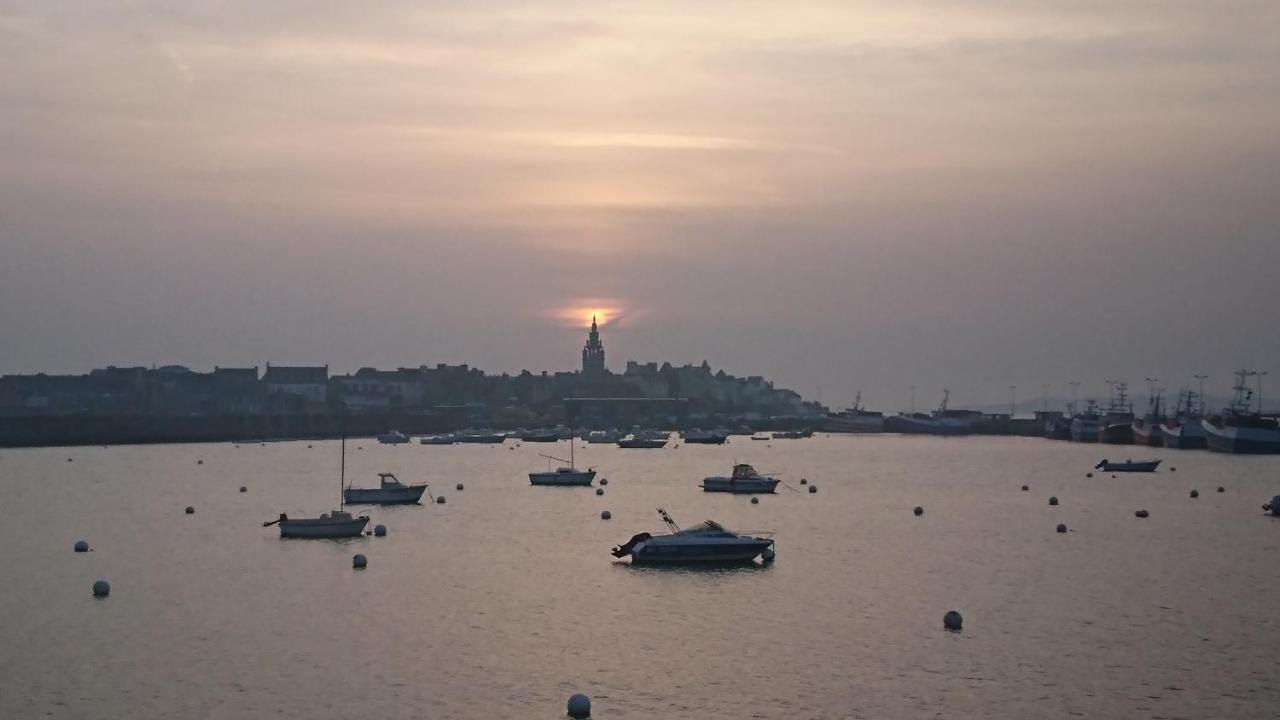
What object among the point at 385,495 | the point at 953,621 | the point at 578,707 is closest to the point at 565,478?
the point at 385,495

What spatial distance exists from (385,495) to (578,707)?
60.1 metres

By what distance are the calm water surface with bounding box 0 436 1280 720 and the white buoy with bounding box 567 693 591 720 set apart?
2.18 feet

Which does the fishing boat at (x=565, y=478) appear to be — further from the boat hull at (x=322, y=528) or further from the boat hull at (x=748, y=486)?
the boat hull at (x=322, y=528)

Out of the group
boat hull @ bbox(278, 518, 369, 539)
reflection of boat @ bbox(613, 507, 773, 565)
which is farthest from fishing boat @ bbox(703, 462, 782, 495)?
reflection of boat @ bbox(613, 507, 773, 565)

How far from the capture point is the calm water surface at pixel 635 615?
1436 inches

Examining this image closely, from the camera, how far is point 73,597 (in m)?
53.4

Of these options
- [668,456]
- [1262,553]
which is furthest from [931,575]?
[668,456]

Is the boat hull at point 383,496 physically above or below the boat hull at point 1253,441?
below

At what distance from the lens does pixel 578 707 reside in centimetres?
3372

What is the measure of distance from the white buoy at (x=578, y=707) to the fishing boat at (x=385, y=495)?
57.5 m

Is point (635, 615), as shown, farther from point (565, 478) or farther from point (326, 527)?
point (565, 478)

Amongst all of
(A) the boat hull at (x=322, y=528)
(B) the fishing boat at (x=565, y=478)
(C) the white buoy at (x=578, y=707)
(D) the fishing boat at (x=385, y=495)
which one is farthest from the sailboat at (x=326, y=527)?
(B) the fishing boat at (x=565, y=478)

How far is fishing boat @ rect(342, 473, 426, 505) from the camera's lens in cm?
9062

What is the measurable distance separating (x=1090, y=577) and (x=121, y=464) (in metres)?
117
